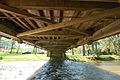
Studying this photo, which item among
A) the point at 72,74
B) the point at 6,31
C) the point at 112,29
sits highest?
the point at 6,31

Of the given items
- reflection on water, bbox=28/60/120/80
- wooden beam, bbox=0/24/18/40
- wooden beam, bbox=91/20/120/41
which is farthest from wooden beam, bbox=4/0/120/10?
reflection on water, bbox=28/60/120/80

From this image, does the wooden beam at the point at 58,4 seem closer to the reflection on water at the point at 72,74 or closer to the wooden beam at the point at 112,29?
the wooden beam at the point at 112,29

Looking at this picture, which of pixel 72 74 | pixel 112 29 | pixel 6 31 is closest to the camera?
pixel 112 29

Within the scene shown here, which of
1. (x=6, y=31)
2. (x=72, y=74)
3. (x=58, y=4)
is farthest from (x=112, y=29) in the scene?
(x=72, y=74)

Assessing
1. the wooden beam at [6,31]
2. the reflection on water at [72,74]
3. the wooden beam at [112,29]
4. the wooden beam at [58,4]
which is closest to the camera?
the wooden beam at [58,4]

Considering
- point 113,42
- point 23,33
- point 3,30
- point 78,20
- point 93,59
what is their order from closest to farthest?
point 78,20, point 3,30, point 23,33, point 93,59, point 113,42

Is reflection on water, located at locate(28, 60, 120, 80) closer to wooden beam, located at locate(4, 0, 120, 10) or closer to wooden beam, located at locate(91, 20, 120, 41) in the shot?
wooden beam, located at locate(91, 20, 120, 41)

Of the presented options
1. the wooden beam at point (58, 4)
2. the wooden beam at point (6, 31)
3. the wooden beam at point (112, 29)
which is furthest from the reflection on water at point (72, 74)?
the wooden beam at point (58, 4)

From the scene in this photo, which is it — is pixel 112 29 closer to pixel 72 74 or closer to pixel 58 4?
pixel 58 4

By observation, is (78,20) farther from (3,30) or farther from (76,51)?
(76,51)

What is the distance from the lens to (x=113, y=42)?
221 feet

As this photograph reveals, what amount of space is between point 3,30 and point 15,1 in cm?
358

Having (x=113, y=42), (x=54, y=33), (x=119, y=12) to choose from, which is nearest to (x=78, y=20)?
(x=119, y=12)

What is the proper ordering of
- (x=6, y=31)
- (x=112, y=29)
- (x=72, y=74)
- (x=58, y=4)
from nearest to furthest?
(x=58, y=4) → (x=112, y=29) → (x=6, y=31) → (x=72, y=74)
